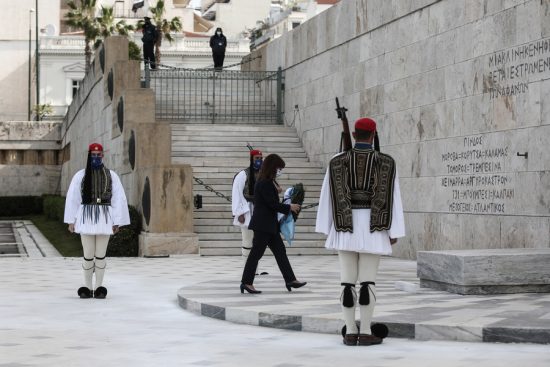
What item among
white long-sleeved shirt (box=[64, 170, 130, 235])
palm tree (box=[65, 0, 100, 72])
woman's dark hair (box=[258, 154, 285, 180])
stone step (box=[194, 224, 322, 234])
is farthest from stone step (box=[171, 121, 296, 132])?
palm tree (box=[65, 0, 100, 72])

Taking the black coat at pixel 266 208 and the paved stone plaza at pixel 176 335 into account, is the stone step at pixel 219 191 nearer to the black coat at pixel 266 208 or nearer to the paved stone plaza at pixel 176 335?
the paved stone plaza at pixel 176 335

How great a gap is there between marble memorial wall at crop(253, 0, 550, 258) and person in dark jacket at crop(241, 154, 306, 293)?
14.9 ft

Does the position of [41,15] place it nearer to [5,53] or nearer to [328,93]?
[5,53]

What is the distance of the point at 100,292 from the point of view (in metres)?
14.7

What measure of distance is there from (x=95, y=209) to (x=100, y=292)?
1.05 metres

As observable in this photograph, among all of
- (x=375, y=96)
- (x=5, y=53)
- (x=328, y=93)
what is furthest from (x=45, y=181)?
(x=5, y=53)

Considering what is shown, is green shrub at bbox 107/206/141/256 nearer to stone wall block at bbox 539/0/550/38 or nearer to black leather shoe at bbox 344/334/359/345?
stone wall block at bbox 539/0/550/38

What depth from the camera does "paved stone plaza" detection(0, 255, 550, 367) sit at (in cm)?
928

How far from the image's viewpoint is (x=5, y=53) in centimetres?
9369

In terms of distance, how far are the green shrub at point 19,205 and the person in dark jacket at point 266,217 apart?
40032 millimetres

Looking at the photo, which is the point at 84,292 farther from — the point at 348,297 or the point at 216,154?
the point at 216,154

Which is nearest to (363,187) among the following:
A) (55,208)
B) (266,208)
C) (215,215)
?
(266,208)

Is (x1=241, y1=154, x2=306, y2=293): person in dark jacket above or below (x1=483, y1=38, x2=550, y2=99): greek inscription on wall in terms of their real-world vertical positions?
below

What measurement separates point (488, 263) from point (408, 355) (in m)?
4.03
